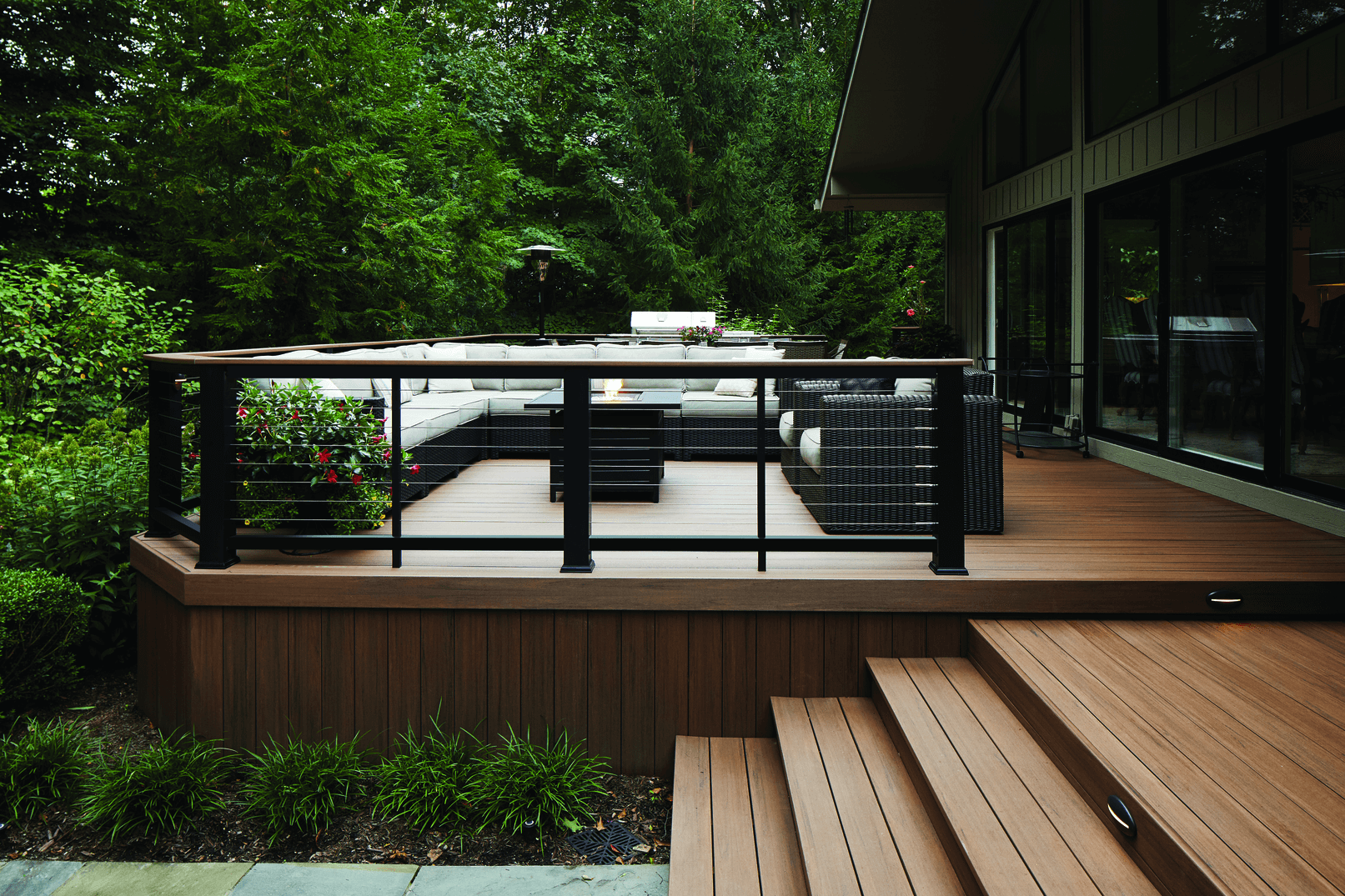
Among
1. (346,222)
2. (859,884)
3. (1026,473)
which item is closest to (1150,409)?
(1026,473)

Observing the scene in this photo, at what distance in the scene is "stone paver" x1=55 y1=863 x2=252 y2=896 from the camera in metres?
2.81

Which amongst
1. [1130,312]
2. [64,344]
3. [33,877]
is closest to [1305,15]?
[1130,312]

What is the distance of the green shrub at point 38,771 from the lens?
3312 millimetres

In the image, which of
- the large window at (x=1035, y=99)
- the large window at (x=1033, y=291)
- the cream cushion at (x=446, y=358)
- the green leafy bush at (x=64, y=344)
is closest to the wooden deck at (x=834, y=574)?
the cream cushion at (x=446, y=358)

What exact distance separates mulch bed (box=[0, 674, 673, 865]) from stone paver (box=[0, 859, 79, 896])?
81mm

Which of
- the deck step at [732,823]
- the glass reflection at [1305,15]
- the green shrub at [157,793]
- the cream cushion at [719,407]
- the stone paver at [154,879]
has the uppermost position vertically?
the glass reflection at [1305,15]

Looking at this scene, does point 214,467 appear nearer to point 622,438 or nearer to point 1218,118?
point 622,438

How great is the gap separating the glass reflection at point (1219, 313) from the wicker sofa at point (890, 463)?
159 cm

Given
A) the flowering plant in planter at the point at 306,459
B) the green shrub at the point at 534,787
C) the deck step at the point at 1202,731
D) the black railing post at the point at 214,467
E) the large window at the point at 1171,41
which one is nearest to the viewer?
the deck step at the point at 1202,731

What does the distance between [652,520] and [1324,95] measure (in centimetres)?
359

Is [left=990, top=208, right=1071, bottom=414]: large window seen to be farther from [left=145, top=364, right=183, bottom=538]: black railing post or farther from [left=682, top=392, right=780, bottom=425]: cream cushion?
[left=145, top=364, right=183, bottom=538]: black railing post

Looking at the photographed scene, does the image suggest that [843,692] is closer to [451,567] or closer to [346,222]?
[451,567]

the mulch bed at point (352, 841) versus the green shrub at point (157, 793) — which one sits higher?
the green shrub at point (157, 793)

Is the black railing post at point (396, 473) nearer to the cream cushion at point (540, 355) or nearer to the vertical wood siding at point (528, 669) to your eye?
the vertical wood siding at point (528, 669)
